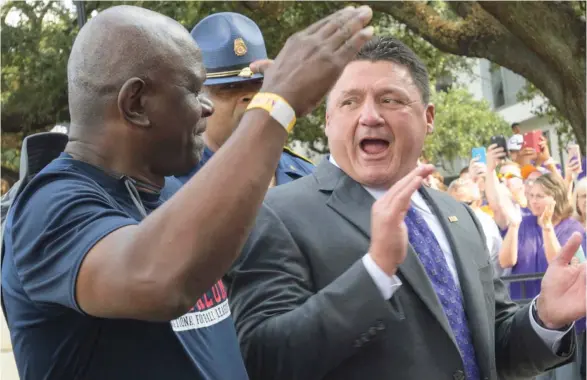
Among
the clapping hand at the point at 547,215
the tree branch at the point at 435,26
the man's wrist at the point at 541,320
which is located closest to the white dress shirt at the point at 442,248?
the man's wrist at the point at 541,320

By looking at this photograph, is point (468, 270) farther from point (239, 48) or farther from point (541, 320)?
point (239, 48)

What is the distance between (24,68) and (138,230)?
724 inches

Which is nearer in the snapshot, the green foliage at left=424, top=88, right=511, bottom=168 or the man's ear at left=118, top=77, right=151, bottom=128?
the man's ear at left=118, top=77, right=151, bottom=128

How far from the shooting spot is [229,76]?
3.63 meters

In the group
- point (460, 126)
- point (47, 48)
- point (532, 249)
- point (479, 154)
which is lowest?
point (460, 126)

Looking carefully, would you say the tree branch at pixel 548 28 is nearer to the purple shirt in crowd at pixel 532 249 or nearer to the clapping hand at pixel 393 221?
the purple shirt in crowd at pixel 532 249

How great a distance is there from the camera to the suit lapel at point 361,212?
8.66 feet

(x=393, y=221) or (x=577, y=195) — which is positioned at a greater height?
(x=393, y=221)

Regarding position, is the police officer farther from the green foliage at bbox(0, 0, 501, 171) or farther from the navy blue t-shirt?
the green foliage at bbox(0, 0, 501, 171)

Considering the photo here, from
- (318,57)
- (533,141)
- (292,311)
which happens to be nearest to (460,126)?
(533,141)

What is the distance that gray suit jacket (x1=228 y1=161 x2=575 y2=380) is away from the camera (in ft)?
7.91

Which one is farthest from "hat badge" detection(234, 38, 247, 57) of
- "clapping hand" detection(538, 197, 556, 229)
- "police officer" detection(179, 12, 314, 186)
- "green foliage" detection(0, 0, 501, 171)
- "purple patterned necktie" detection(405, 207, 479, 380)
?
"green foliage" detection(0, 0, 501, 171)

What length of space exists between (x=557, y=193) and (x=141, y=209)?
578 centimetres

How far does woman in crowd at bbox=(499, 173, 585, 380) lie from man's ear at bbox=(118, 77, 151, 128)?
18.5ft
